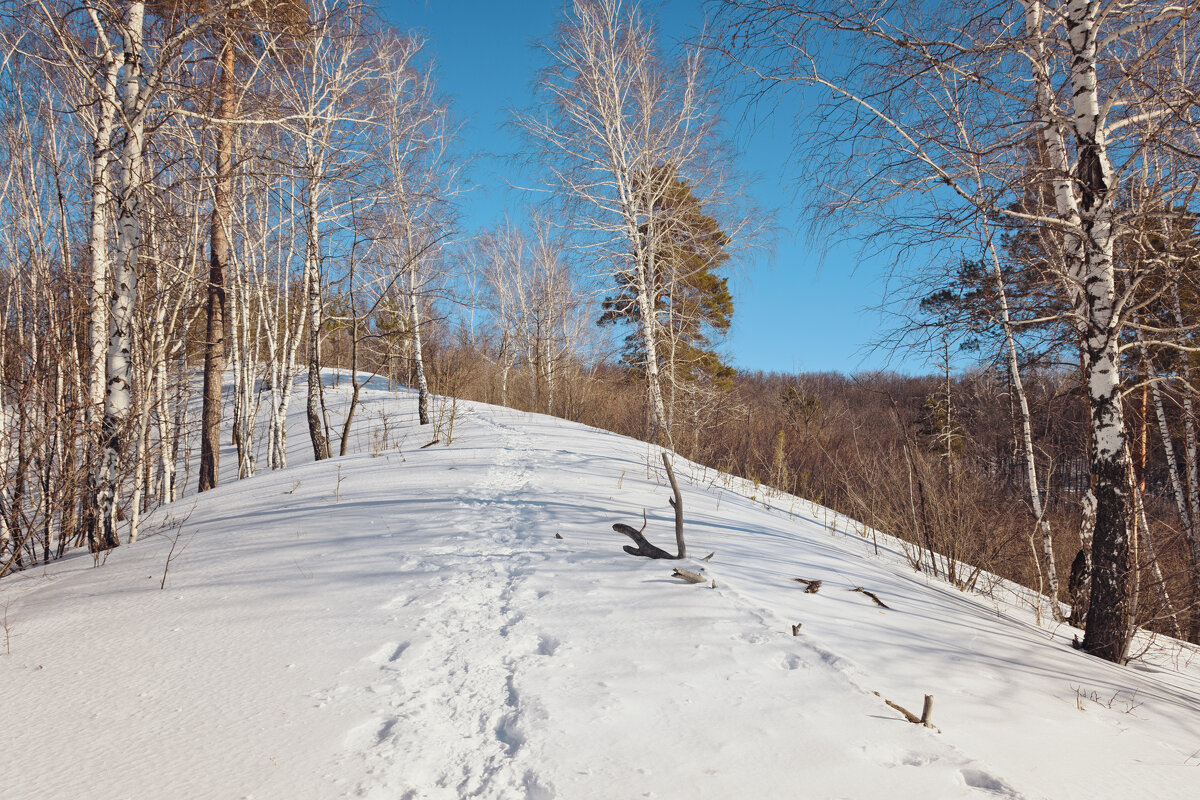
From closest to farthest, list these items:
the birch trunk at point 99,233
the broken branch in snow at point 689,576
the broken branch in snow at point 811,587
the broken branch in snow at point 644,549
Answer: the broken branch in snow at point 689,576, the broken branch in snow at point 811,587, the broken branch in snow at point 644,549, the birch trunk at point 99,233

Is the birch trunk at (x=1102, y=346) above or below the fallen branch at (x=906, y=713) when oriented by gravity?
above

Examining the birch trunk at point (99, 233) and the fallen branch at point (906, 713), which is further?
the birch trunk at point (99, 233)

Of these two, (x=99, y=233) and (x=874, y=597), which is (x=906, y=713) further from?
(x=99, y=233)

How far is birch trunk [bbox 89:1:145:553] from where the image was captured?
4.40 metres

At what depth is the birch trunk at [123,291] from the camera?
4.40 m

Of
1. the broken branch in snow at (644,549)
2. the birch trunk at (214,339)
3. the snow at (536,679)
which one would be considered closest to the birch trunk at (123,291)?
the snow at (536,679)

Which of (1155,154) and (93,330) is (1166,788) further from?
(93,330)

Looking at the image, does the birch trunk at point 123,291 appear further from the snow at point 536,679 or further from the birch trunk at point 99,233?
the snow at point 536,679

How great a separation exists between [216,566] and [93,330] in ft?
7.79

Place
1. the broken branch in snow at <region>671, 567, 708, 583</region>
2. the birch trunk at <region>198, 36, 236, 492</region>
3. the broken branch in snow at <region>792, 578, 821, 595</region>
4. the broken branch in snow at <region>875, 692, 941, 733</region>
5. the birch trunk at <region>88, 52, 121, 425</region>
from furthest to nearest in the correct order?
the birch trunk at <region>198, 36, 236, 492</region>, the birch trunk at <region>88, 52, 121, 425</region>, the broken branch in snow at <region>792, 578, 821, 595</region>, the broken branch in snow at <region>671, 567, 708, 583</region>, the broken branch in snow at <region>875, 692, 941, 733</region>

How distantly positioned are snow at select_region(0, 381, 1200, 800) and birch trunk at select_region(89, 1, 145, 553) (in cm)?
45

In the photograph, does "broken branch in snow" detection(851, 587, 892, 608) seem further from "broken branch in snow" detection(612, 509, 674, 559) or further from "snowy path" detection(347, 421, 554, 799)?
"snowy path" detection(347, 421, 554, 799)

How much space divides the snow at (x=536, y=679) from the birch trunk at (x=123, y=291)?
452 mm

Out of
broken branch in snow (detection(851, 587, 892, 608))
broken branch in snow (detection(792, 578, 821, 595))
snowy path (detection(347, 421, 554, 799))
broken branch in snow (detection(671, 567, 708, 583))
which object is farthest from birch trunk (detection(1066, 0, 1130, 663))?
snowy path (detection(347, 421, 554, 799))
